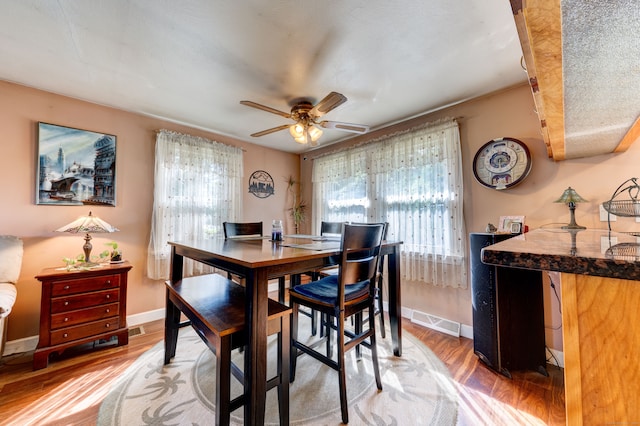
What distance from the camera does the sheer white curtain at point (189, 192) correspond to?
2.85 metres

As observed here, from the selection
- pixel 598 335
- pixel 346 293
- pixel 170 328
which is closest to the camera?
pixel 598 335

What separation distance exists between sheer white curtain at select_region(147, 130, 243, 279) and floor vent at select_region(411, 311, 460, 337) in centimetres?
271

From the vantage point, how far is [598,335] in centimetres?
46

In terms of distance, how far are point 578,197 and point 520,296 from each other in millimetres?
861

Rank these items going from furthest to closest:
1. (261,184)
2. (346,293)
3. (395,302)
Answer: (261,184) → (395,302) → (346,293)

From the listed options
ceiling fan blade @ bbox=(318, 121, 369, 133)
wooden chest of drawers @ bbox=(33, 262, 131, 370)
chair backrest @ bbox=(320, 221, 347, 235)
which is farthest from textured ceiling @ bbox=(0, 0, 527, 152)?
wooden chest of drawers @ bbox=(33, 262, 131, 370)

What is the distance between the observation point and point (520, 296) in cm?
189

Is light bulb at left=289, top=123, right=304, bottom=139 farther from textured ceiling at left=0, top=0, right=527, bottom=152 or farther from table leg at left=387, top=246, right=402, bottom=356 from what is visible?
table leg at left=387, top=246, right=402, bottom=356

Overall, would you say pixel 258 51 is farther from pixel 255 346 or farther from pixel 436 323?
pixel 436 323

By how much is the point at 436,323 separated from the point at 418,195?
1.42 metres

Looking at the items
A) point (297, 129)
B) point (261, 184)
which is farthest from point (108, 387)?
point (261, 184)

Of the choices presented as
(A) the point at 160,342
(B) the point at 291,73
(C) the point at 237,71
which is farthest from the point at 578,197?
(A) the point at 160,342

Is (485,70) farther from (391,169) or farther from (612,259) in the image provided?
(612,259)

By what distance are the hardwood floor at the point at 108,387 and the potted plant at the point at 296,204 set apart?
261 cm
